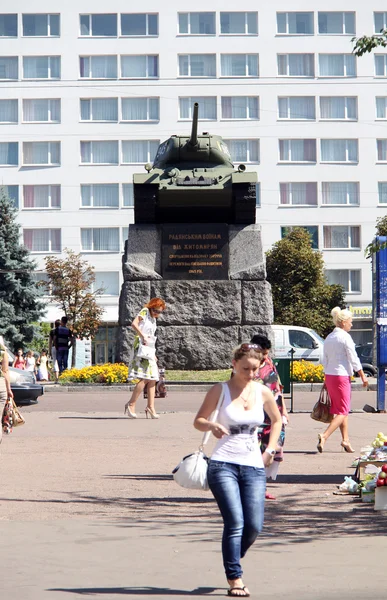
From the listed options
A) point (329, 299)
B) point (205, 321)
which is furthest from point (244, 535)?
point (329, 299)

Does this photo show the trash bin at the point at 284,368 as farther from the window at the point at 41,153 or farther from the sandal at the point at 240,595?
the window at the point at 41,153

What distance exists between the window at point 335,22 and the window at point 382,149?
657cm

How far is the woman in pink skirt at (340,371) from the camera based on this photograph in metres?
12.5

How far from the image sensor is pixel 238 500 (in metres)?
6.18

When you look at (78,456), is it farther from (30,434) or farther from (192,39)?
(192,39)

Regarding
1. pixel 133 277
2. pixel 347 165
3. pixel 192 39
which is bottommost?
pixel 133 277

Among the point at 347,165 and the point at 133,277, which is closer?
the point at 133,277

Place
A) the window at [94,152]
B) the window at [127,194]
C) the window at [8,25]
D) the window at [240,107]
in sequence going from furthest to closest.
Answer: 1. the window at [8,25]
2. the window at [240,107]
3. the window at [94,152]
4. the window at [127,194]

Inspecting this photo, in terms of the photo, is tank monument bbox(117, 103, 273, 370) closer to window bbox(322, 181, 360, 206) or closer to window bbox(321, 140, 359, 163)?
window bbox(322, 181, 360, 206)

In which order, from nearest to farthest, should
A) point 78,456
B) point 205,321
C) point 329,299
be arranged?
1. point 78,456
2. point 205,321
3. point 329,299

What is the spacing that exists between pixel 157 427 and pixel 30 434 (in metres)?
1.80

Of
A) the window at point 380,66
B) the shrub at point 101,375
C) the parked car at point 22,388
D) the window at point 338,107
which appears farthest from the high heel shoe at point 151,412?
the window at point 380,66

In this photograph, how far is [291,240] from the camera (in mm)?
58625

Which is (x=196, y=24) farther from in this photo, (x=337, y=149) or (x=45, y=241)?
(x=45, y=241)
